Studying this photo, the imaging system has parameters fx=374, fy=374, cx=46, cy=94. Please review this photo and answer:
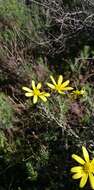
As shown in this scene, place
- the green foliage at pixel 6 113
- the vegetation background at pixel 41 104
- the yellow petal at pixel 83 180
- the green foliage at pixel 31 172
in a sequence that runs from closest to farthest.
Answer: the yellow petal at pixel 83 180
the green foliage at pixel 31 172
the vegetation background at pixel 41 104
the green foliage at pixel 6 113

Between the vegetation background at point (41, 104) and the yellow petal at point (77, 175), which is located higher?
the vegetation background at point (41, 104)

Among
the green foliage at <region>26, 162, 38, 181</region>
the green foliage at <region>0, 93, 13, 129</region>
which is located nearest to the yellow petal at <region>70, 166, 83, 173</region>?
the green foliage at <region>26, 162, 38, 181</region>

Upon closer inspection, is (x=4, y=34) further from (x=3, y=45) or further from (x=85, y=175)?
(x=85, y=175)

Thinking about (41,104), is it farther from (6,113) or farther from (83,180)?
(6,113)

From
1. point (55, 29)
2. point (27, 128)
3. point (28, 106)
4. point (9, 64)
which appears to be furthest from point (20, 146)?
point (55, 29)

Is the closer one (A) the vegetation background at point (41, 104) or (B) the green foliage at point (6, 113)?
(A) the vegetation background at point (41, 104)

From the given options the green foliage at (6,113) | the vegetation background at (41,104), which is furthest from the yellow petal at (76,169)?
the green foliage at (6,113)

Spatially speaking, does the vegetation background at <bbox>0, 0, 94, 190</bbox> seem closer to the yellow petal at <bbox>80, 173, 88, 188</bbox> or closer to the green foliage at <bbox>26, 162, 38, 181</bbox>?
the green foliage at <bbox>26, 162, 38, 181</bbox>

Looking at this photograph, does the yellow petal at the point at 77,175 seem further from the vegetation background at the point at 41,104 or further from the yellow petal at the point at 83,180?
the vegetation background at the point at 41,104
